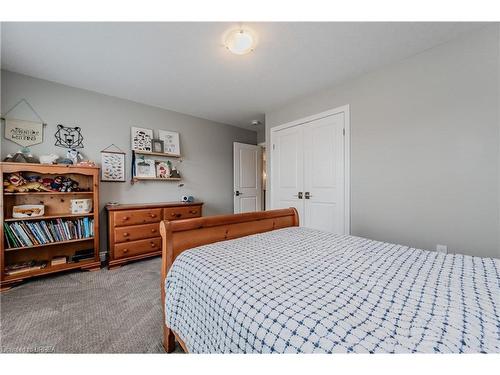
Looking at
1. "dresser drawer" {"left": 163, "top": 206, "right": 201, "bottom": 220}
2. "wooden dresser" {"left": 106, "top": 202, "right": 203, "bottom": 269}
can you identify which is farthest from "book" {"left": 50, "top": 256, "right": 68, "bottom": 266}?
"dresser drawer" {"left": 163, "top": 206, "right": 201, "bottom": 220}

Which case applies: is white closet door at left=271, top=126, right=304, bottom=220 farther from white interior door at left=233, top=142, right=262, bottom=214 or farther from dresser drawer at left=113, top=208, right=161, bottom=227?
dresser drawer at left=113, top=208, right=161, bottom=227

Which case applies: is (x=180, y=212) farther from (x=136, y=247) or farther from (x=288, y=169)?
(x=288, y=169)

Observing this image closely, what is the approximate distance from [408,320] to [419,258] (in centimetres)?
74

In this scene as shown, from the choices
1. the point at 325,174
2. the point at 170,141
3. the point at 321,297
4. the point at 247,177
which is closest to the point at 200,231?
the point at 321,297

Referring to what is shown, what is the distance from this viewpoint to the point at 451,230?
193cm

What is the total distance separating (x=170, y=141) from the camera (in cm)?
356

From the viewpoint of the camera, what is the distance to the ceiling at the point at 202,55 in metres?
1.75

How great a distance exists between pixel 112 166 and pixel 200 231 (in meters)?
2.34

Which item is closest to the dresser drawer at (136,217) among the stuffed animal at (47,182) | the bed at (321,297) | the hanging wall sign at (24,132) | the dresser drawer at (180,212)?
the dresser drawer at (180,212)

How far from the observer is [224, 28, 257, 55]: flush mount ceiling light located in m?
1.78

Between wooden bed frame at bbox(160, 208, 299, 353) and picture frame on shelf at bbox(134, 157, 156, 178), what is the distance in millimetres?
2234

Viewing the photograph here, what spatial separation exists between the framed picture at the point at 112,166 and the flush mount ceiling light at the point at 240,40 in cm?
220

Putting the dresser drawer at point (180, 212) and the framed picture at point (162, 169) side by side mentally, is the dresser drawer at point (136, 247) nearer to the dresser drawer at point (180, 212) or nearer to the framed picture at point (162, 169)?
the dresser drawer at point (180, 212)

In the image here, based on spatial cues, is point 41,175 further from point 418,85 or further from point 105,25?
point 418,85
